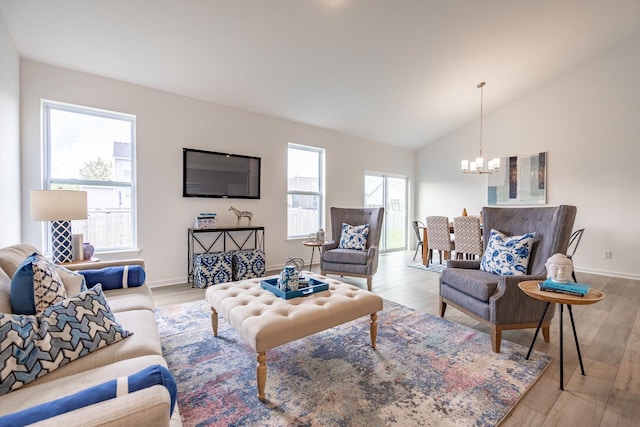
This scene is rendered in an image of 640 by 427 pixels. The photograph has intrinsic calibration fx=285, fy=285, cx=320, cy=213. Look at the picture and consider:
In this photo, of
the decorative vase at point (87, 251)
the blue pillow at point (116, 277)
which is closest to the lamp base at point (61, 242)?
the decorative vase at point (87, 251)

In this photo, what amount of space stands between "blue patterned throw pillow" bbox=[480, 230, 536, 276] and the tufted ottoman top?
1.20 meters

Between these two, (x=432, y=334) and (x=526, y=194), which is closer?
(x=432, y=334)

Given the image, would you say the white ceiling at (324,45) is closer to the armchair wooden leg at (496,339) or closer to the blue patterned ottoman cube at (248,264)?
the blue patterned ottoman cube at (248,264)

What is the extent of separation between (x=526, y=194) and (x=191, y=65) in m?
5.99

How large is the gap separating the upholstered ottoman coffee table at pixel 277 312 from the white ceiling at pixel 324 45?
2.55 m

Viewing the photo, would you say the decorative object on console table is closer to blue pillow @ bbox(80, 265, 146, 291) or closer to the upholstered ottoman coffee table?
blue pillow @ bbox(80, 265, 146, 291)

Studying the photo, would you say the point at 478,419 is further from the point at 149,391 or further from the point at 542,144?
the point at 542,144

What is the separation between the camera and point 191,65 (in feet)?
10.9

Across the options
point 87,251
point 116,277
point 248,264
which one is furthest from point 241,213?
point 116,277

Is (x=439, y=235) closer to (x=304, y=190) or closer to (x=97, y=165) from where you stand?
(x=304, y=190)

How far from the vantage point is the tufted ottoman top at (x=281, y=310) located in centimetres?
164

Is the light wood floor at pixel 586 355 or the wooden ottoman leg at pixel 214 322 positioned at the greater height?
the wooden ottoman leg at pixel 214 322

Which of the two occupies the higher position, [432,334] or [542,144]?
[542,144]

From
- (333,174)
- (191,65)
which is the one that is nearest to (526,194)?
(333,174)
